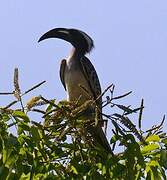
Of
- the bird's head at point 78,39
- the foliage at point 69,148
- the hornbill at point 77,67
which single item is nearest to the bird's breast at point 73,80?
the hornbill at point 77,67

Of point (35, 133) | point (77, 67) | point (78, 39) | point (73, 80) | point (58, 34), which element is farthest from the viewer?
point (78, 39)

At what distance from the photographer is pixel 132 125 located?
12.3ft

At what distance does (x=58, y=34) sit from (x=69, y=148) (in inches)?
164

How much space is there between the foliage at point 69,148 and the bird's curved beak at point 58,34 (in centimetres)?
359

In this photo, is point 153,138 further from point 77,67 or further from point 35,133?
point 77,67

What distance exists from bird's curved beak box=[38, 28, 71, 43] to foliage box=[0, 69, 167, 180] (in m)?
3.59

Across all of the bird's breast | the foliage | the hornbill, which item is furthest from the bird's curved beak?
the foliage

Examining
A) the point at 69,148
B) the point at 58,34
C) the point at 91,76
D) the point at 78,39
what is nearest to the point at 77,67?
the point at 91,76

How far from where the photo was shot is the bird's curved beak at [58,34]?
756 centimetres

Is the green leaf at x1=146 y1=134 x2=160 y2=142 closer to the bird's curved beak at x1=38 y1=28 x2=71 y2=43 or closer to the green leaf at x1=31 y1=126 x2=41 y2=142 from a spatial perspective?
the green leaf at x1=31 y1=126 x2=41 y2=142

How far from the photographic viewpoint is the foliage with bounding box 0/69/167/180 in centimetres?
349

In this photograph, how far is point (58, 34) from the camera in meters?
7.89

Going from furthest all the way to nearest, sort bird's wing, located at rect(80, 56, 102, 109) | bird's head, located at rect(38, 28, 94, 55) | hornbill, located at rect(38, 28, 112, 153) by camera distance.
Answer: bird's head, located at rect(38, 28, 94, 55), bird's wing, located at rect(80, 56, 102, 109), hornbill, located at rect(38, 28, 112, 153)

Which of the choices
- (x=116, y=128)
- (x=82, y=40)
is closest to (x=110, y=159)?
(x=116, y=128)
